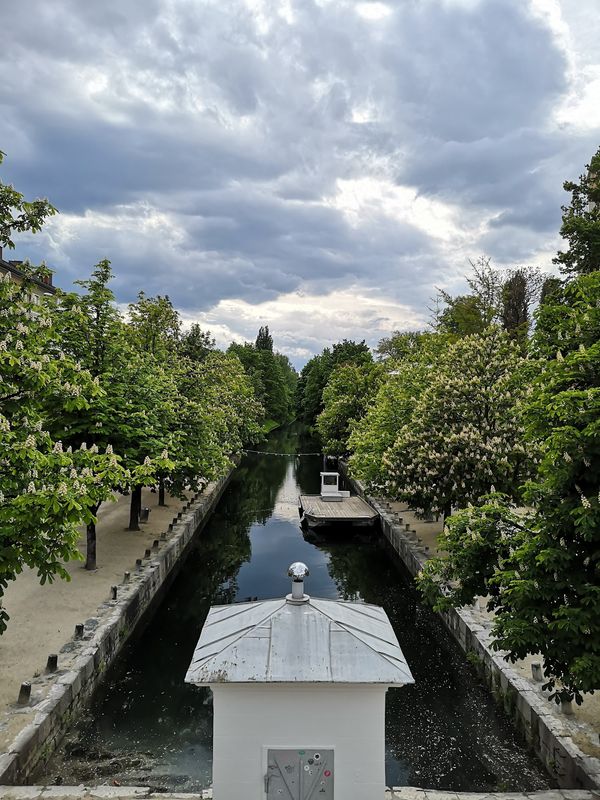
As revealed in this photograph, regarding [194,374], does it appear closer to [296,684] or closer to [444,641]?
[444,641]

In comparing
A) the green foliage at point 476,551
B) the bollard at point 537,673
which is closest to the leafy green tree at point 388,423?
the bollard at point 537,673

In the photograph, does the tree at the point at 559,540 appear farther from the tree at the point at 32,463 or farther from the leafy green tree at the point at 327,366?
the leafy green tree at the point at 327,366

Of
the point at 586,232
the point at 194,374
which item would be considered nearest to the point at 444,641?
the point at 194,374

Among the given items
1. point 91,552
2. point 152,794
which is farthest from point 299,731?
point 91,552

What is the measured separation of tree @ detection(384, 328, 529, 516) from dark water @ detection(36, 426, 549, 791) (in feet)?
12.2

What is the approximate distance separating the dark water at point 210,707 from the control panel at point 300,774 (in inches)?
179

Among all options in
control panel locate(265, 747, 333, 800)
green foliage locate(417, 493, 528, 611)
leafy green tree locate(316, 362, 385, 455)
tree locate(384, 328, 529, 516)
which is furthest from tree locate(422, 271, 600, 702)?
leafy green tree locate(316, 362, 385, 455)

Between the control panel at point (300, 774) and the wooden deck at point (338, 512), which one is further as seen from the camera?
the wooden deck at point (338, 512)

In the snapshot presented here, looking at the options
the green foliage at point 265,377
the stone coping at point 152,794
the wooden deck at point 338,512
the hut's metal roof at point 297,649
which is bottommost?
the stone coping at point 152,794

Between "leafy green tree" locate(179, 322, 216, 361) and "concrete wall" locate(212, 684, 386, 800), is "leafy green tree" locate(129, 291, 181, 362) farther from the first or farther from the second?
"concrete wall" locate(212, 684, 386, 800)

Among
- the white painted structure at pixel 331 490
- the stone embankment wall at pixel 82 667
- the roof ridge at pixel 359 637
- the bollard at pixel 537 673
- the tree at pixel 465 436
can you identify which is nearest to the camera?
the roof ridge at pixel 359 637

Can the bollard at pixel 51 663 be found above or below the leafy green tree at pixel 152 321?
below

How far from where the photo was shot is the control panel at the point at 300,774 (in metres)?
4.80

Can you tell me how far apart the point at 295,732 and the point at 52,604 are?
33.6ft
